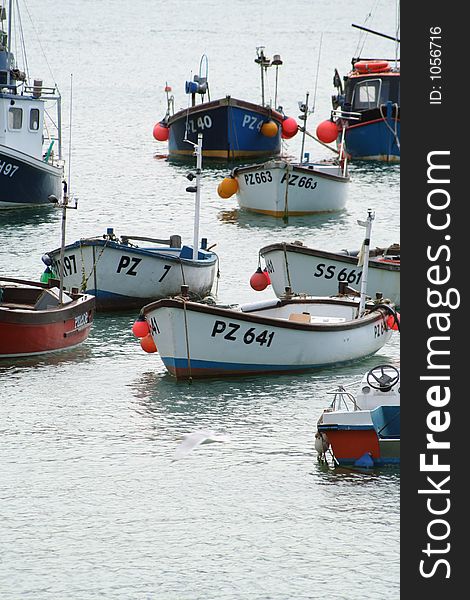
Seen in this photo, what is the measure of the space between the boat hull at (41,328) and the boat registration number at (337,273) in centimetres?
537

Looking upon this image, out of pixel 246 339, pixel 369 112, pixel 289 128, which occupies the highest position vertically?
pixel 369 112

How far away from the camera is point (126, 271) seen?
28.8 meters

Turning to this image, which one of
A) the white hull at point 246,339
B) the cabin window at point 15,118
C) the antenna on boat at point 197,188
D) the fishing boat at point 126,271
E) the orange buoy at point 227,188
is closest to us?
the white hull at point 246,339

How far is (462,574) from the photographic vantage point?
11750 millimetres

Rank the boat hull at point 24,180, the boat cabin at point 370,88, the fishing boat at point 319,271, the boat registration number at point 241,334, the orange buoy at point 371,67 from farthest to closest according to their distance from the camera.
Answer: the orange buoy at point 371,67
the boat cabin at point 370,88
the boat hull at point 24,180
the fishing boat at point 319,271
the boat registration number at point 241,334

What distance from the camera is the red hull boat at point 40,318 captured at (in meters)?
24.7

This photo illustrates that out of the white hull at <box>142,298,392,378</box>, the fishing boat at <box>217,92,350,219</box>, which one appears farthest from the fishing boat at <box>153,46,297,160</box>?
the white hull at <box>142,298,392,378</box>

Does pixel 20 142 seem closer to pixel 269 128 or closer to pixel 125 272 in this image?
pixel 269 128

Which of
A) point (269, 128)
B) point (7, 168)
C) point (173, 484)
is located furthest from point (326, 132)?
point (173, 484)

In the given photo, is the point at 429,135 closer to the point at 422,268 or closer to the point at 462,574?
the point at 422,268

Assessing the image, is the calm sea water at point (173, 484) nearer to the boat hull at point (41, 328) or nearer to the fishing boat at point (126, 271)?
the boat hull at point (41, 328)

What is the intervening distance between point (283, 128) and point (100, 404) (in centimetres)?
3020

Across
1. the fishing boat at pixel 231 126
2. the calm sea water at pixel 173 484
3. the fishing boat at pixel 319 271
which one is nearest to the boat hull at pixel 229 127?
the fishing boat at pixel 231 126

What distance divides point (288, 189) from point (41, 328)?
58.1 feet
